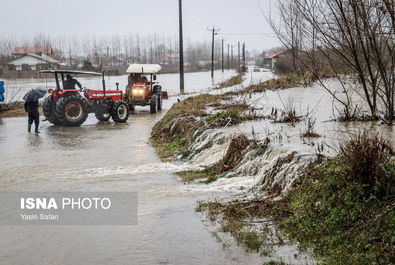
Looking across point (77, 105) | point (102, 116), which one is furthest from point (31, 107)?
point (102, 116)

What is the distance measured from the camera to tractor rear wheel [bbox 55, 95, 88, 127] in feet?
55.9

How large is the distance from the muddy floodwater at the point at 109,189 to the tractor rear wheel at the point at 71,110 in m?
0.91

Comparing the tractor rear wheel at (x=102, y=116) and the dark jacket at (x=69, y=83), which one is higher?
A: the dark jacket at (x=69, y=83)

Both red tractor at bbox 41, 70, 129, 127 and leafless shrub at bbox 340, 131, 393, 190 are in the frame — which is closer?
A: leafless shrub at bbox 340, 131, 393, 190

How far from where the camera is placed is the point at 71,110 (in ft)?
57.4

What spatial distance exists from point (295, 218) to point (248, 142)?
4.23 m

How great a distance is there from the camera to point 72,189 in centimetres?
906

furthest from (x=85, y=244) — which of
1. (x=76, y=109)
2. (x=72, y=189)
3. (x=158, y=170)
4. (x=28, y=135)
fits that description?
(x=76, y=109)

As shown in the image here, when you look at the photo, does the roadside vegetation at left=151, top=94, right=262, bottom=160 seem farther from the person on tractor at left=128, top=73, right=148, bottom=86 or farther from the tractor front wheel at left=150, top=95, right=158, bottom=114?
the person on tractor at left=128, top=73, right=148, bottom=86

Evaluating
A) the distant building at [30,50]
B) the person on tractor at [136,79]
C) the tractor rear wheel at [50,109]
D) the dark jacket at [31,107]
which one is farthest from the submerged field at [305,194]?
the distant building at [30,50]

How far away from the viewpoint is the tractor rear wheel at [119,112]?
59.8ft

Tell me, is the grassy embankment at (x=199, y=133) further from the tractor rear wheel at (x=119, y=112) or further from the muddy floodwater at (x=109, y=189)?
the tractor rear wheel at (x=119, y=112)

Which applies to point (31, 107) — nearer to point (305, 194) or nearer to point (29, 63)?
point (305, 194)

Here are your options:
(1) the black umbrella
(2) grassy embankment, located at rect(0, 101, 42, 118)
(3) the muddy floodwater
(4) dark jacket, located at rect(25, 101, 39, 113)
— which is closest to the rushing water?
(3) the muddy floodwater
